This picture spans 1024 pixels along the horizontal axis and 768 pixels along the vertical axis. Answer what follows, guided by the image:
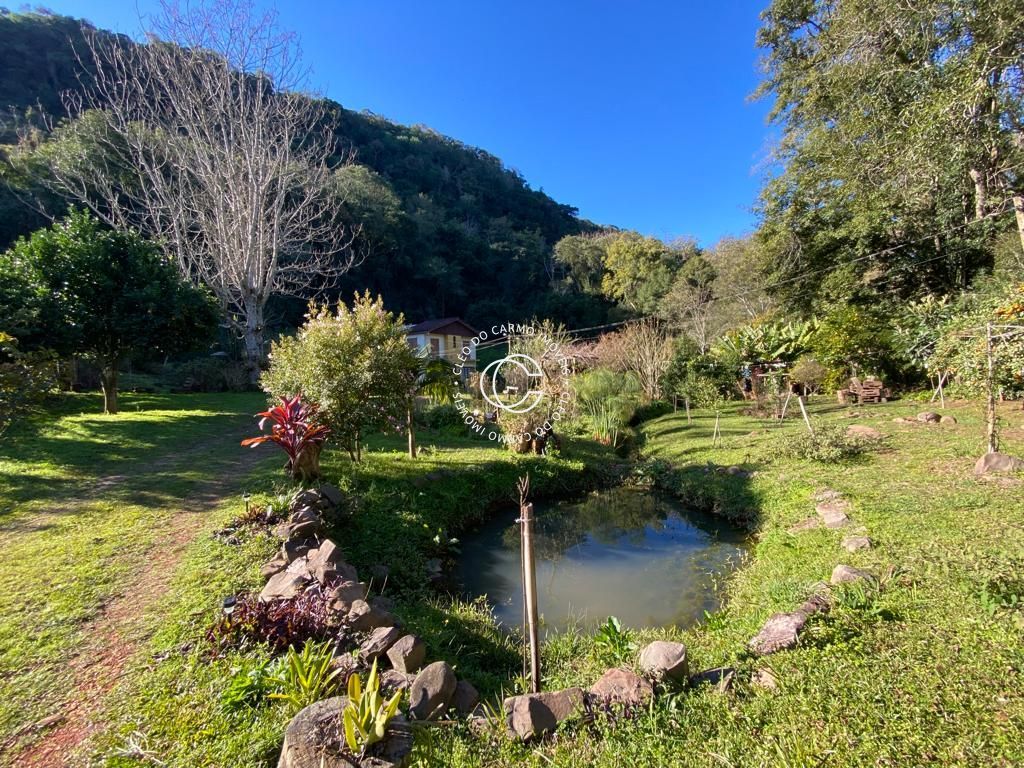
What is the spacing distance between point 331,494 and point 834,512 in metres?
5.41

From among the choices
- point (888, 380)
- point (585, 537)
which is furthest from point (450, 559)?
point (888, 380)

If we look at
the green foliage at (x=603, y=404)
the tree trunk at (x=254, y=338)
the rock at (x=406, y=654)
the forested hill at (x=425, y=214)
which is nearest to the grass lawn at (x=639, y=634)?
the rock at (x=406, y=654)

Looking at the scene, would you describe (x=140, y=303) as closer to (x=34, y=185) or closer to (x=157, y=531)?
(x=157, y=531)

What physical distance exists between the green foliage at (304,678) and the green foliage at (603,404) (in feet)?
26.8

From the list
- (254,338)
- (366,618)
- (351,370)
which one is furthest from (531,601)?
(254,338)

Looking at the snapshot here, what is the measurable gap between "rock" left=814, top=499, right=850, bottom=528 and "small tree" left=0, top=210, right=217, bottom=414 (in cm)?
1177

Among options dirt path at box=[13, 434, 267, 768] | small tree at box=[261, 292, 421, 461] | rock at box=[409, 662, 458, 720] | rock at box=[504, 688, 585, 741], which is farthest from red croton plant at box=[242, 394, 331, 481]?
rock at box=[504, 688, 585, 741]

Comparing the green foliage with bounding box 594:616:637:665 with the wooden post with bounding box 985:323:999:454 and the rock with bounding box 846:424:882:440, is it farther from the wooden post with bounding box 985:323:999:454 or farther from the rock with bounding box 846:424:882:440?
the rock with bounding box 846:424:882:440

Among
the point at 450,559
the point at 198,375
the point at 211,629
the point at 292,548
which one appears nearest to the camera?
the point at 211,629

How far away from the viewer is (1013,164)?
29.9ft

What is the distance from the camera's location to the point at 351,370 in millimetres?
5438

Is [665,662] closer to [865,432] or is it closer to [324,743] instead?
[324,743]

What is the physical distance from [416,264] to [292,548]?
1126 inches

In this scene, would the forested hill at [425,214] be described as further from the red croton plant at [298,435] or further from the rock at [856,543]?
the rock at [856,543]
